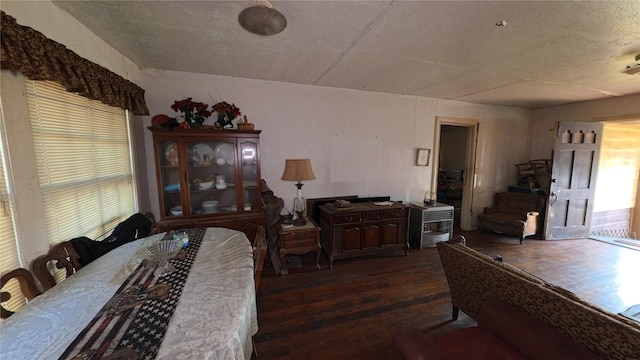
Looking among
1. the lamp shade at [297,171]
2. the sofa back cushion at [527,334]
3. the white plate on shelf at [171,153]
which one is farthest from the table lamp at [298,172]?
the sofa back cushion at [527,334]

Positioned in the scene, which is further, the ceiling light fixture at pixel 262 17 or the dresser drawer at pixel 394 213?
the dresser drawer at pixel 394 213

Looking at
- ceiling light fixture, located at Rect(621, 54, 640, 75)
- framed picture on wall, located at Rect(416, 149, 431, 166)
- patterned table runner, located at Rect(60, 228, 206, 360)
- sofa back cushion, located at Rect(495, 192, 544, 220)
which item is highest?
ceiling light fixture, located at Rect(621, 54, 640, 75)

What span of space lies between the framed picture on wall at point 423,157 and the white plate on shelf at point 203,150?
3.23m

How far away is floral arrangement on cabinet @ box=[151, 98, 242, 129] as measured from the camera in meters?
2.55

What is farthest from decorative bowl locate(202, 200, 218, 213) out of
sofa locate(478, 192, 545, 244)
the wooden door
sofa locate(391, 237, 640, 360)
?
the wooden door

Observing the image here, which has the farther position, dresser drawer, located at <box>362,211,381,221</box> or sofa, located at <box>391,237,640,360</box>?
dresser drawer, located at <box>362,211,381,221</box>

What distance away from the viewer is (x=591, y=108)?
393 centimetres

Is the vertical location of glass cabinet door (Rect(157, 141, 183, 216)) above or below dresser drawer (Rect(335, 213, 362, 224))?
above

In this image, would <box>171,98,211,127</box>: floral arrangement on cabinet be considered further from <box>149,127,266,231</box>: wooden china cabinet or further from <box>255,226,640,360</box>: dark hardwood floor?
<box>255,226,640,360</box>: dark hardwood floor

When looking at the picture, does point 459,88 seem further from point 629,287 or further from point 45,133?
point 45,133

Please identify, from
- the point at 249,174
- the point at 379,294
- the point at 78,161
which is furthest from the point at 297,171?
the point at 78,161

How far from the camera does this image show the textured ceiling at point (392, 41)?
1.52 m

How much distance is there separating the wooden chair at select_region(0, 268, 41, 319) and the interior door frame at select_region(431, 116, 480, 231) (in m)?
4.65

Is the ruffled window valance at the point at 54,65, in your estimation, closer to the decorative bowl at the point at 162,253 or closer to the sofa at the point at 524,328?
the decorative bowl at the point at 162,253
